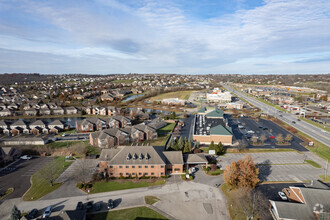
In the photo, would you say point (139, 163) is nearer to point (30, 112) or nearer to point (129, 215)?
point (129, 215)

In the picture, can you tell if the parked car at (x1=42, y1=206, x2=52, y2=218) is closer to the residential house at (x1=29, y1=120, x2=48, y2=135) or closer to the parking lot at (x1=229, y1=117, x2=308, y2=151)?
the residential house at (x1=29, y1=120, x2=48, y2=135)

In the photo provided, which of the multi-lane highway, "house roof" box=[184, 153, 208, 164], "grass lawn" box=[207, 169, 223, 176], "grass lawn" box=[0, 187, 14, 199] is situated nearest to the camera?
"grass lawn" box=[0, 187, 14, 199]

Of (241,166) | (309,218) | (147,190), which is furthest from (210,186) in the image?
(309,218)

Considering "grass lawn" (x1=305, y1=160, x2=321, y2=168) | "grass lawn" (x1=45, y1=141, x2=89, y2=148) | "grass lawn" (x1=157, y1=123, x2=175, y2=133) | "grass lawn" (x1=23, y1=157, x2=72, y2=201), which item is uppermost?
"grass lawn" (x1=157, y1=123, x2=175, y2=133)

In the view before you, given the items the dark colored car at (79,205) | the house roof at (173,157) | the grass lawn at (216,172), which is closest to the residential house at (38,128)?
the dark colored car at (79,205)

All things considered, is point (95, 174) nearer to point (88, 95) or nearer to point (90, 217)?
point (90, 217)

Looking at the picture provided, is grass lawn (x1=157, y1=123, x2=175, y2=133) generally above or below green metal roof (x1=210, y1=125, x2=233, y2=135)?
below

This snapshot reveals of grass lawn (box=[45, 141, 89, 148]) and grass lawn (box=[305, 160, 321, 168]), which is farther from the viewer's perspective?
grass lawn (box=[45, 141, 89, 148])

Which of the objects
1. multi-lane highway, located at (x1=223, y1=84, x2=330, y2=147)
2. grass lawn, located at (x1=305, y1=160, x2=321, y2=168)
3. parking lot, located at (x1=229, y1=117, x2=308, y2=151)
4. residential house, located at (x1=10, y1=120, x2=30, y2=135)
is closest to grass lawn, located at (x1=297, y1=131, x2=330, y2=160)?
parking lot, located at (x1=229, y1=117, x2=308, y2=151)
